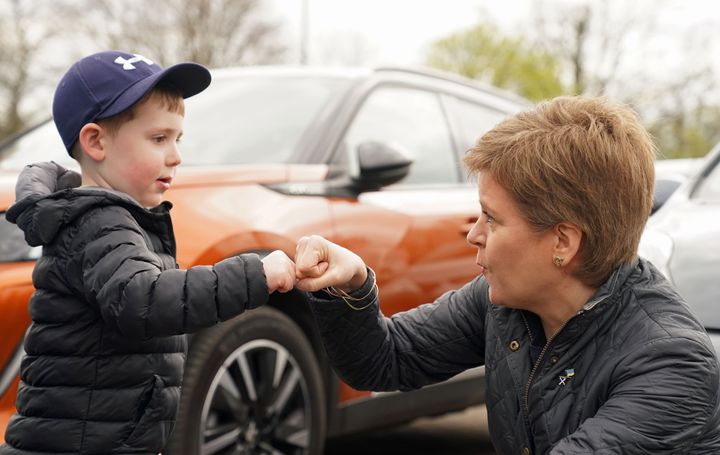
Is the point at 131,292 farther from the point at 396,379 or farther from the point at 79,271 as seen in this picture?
the point at 396,379

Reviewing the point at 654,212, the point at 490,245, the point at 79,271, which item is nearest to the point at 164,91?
the point at 79,271

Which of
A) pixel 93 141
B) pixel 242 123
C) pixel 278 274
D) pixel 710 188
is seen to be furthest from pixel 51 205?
pixel 710 188

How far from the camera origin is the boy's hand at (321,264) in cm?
202

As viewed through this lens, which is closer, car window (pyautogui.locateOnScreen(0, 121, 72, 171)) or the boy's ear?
the boy's ear

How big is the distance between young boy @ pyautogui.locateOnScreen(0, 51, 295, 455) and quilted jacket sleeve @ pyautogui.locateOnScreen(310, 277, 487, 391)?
0.95ft

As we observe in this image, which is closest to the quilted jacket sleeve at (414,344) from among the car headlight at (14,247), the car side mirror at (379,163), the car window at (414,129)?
the car headlight at (14,247)

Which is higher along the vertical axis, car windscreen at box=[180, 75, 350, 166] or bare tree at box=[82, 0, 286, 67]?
car windscreen at box=[180, 75, 350, 166]

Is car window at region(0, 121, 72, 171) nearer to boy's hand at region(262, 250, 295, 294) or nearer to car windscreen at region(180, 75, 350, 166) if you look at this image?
car windscreen at region(180, 75, 350, 166)

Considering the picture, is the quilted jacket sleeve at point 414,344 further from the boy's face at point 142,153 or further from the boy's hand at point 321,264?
the boy's face at point 142,153

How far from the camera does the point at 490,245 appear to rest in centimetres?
202

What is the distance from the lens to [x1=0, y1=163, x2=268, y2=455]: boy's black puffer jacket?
197 cm

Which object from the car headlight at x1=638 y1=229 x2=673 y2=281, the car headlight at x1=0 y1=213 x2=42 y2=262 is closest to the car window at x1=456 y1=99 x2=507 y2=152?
the car headlight at x1=638 y1=229 x2=673 y2=281

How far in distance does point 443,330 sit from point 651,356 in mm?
607

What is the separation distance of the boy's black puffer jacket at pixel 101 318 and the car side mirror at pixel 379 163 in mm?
1753
